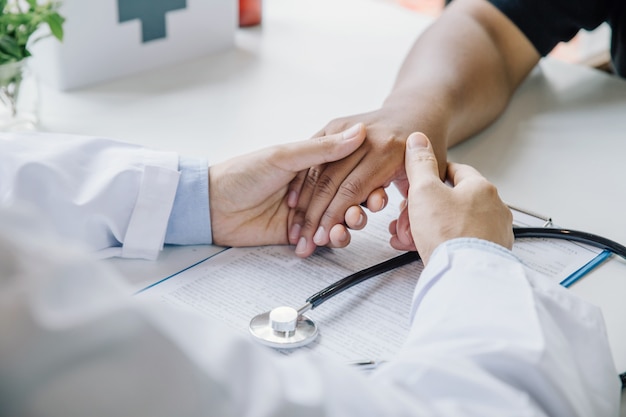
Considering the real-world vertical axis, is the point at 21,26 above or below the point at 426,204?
above

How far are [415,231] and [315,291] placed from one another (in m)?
0.13

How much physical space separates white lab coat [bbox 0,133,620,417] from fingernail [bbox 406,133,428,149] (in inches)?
11.5

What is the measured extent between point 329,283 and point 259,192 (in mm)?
153

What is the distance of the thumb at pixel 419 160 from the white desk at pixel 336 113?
0.54 ft

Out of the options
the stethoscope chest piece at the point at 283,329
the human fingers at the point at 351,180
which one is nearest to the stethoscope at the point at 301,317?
the stethoscope chest piece at the point at 283,329

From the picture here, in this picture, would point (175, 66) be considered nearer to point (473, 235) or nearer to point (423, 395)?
point (473, 235)

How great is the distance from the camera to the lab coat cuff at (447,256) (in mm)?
729

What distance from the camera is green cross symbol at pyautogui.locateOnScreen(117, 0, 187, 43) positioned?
134 cm

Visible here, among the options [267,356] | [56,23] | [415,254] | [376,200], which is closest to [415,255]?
[415,254]

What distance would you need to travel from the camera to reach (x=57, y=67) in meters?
1.32

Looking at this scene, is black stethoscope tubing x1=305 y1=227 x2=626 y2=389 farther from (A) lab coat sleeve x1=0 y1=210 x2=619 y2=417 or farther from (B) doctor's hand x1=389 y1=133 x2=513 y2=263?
(A) lab coat sleeve x1=0 y1=210 x2=619 y2=417

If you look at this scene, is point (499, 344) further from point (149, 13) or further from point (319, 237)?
point (149, 13)

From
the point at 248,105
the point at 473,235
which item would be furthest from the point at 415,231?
the point at 248,105

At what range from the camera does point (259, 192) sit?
0.98m
